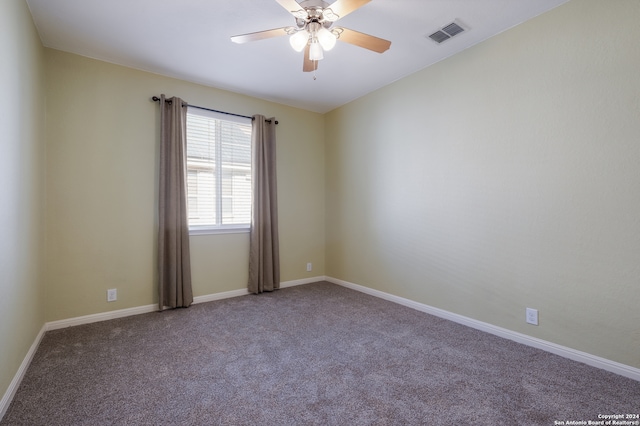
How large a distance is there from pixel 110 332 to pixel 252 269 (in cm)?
163

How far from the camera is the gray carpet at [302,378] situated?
63.5 inches

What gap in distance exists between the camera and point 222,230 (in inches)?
150

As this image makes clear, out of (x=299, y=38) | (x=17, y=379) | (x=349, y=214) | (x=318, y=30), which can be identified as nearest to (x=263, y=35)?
(x=299, y=38)

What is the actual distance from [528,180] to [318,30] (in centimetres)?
201

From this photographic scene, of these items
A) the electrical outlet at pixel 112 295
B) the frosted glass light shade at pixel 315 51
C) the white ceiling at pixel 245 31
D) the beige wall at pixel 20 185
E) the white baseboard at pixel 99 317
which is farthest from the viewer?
the electrical outlet at pixel 112 295

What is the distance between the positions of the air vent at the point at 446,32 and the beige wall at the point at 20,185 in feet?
9.75

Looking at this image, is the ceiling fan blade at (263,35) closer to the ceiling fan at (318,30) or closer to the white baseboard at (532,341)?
the ceiling fan at (318,30)

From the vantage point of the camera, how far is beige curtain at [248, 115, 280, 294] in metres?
3.95

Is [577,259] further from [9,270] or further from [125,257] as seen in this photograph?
[125,257]

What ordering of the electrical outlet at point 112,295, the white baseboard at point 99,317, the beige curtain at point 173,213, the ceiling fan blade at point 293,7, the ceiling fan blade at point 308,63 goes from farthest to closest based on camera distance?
1. the beige curtain at point 173,213
2. the electrical outlet at point 112,295
3. the white baseboard at point 99,317
4. the ceiling fan blade at point 308,63
5. the ceiling fan blade at point 293,7

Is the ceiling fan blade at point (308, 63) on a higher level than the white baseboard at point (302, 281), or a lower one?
higher

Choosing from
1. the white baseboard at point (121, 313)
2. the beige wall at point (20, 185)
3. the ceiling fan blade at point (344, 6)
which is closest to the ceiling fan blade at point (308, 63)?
the ceiling fan blade at point (344, 6)

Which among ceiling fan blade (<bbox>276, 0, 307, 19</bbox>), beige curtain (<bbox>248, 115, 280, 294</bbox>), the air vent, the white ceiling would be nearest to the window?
beige curtain (<bbox>248, 115, 280, 294</bbox>)

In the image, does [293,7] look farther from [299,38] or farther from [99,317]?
[99,317]
